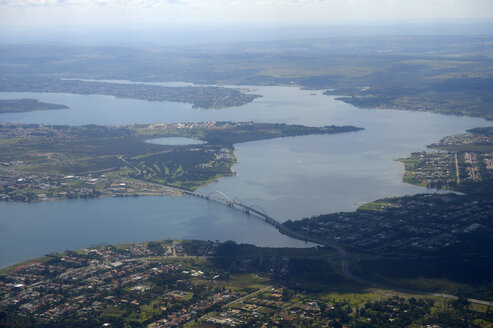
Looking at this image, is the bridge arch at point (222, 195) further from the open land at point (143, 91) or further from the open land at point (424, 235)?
the open land at point (143, 91)

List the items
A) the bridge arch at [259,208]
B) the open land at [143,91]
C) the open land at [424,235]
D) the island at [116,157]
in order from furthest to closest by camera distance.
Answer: the open land at [143,91] < the island at [116,157] < the bridge arch at [259,208] < the open land at [424,235]

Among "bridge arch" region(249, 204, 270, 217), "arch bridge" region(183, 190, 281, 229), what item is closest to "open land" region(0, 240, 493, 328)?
"arch bridge" region(183, 190, 281, 229)

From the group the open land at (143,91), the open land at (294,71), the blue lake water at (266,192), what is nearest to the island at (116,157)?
the blue lake water at (266,192)

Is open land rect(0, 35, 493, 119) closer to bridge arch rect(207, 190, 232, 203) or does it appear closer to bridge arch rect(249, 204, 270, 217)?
bridge arch rect(207, 190, 232, 203)

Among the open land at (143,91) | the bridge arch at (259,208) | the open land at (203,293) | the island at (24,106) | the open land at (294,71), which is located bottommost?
the open land at (203,293)

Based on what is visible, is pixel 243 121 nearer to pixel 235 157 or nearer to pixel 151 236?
pixel 235 157

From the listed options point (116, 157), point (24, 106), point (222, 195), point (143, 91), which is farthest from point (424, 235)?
point (143, 91)

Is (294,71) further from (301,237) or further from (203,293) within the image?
(203,293)
